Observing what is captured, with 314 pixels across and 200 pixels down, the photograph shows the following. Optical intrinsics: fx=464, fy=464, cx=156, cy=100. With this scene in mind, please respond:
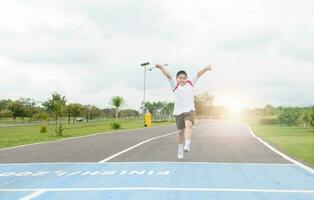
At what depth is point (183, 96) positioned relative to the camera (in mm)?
10414

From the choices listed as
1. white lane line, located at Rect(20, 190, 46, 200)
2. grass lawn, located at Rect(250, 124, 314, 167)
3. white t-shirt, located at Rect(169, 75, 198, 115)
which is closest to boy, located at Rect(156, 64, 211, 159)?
white t-shirt, located at Rect(169, 75, 198, 115)

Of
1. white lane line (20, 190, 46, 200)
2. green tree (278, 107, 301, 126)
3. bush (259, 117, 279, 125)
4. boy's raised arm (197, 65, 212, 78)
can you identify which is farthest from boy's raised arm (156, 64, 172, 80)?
bush (259, 117, 279, 125)

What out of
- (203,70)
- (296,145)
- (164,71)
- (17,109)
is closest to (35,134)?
(296,145)

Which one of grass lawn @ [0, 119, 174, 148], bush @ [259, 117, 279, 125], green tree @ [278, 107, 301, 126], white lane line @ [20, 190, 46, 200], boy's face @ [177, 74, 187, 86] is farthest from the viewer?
bush @ [259, 117, 279, 125]

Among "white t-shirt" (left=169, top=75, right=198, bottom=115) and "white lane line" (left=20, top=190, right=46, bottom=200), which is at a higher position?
"white t-shirt" (left=169, top=75, right=198, bottom=115)

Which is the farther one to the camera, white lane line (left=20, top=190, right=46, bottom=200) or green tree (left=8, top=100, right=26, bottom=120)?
green tree (left=8, top=100, right=26, bottom=120)

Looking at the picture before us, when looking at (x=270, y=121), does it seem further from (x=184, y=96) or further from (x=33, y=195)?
(x=33, y=195)

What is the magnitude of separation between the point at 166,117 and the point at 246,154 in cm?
8182

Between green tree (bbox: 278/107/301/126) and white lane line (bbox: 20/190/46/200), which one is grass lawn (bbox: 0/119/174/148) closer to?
white lane line (bbox: 20/190/46/200)

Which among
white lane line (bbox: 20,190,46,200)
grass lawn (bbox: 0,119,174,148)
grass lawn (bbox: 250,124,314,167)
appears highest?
grass lawn (bbox: 0,119,174,148)

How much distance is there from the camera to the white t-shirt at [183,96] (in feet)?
34.1

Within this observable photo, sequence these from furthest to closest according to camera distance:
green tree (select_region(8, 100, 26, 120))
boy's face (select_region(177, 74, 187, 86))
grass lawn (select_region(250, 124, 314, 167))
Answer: green tree (select_region(8, 100, 26, 120)) < grass lawn (select_region(250, 124, 314, 167)) < boy's face (select_region(177, 74, 187, 86))

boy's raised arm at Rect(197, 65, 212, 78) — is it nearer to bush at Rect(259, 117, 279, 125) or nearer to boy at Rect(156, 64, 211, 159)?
boy at Rect(156, 64, 211, 159)

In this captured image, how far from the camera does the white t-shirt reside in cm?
1040
